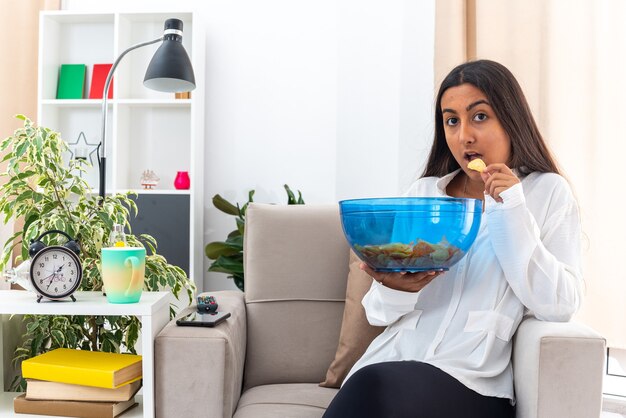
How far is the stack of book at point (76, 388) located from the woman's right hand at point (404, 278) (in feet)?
2.09

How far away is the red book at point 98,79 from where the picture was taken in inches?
126

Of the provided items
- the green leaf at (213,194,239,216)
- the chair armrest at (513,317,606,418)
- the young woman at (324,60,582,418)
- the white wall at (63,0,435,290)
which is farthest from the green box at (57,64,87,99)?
the chair armrest at (513,317,606,418)

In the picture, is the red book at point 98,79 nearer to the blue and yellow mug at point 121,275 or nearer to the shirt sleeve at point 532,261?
the blue and yellow mug at point 121,275

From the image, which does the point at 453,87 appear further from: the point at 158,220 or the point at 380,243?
the point at 158,220

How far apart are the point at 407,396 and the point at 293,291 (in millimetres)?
735

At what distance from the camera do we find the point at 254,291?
184 centimetres

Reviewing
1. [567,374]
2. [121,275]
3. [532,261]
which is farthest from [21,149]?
[567,374]

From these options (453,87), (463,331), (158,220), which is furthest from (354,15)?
(463,331)

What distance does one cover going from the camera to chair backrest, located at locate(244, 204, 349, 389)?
1771 mm

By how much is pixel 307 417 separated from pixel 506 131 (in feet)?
2.67

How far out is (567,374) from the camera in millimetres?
1164

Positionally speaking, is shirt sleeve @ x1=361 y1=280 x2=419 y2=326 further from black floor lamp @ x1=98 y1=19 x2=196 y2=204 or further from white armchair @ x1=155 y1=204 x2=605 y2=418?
black floor lamp @ x1=98 y1=19 x2=196 y2=204

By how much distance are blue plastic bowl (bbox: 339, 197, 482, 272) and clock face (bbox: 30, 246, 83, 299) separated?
2.35 ft

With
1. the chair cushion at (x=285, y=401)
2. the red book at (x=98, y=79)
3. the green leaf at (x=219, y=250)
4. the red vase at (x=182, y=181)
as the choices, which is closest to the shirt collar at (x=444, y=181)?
the chair cushion at (x=285, y=401)
